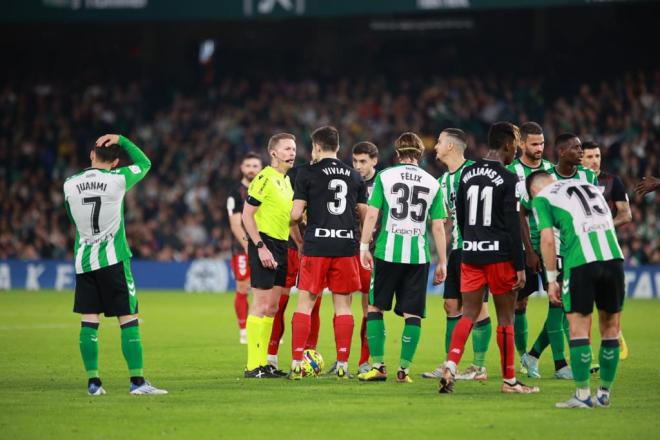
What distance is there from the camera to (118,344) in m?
14.6

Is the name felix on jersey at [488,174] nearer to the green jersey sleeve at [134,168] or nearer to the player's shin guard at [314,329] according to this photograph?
the player's shin guard at [314,329]

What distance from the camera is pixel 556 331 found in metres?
11.3

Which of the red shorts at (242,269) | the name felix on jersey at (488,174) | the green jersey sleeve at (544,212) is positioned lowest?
the red shorts at (242,269)

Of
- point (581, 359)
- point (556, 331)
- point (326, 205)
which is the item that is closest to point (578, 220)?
point (581, 359)

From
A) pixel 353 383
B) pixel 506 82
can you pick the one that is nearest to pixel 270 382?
pixel 353 383

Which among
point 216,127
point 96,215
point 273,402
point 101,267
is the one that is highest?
point 216,127

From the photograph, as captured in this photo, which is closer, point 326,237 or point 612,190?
point 326,237

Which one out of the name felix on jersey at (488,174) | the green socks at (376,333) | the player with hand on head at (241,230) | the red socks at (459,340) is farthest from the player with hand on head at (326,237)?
the player with hand on head at (241,230)

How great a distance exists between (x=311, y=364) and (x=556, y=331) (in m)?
2.51

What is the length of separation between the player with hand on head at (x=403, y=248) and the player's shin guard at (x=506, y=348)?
2.92ft

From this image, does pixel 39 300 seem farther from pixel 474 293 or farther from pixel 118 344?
pixel 474 293

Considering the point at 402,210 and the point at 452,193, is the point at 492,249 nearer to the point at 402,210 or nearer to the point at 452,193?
the point at 402,210

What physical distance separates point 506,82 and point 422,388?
73.7 feet

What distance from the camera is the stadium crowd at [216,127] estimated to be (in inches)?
1142
